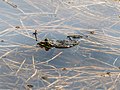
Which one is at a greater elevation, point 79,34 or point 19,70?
point 79,34

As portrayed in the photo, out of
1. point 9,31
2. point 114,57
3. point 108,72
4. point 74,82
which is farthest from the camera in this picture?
point 9,31

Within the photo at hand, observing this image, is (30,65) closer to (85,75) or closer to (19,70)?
(19,70)

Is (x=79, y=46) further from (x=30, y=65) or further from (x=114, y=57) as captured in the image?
(x=30, y=65)

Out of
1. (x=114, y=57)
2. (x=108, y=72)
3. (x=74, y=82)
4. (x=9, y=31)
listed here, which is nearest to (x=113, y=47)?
(x=114, y=57)

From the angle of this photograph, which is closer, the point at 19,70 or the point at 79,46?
the point at 19,70

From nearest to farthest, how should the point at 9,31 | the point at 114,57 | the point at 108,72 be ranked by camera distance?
the point at 108,72
the point at 114,57
the point at 9,31

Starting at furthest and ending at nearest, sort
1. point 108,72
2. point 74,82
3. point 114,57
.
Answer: point 114,57 → point 108,72 → point 74,82

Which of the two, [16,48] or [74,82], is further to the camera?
[16,48]

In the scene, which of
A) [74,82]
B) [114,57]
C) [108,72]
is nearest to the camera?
[74,82]

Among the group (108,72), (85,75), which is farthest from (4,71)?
(108,72)
